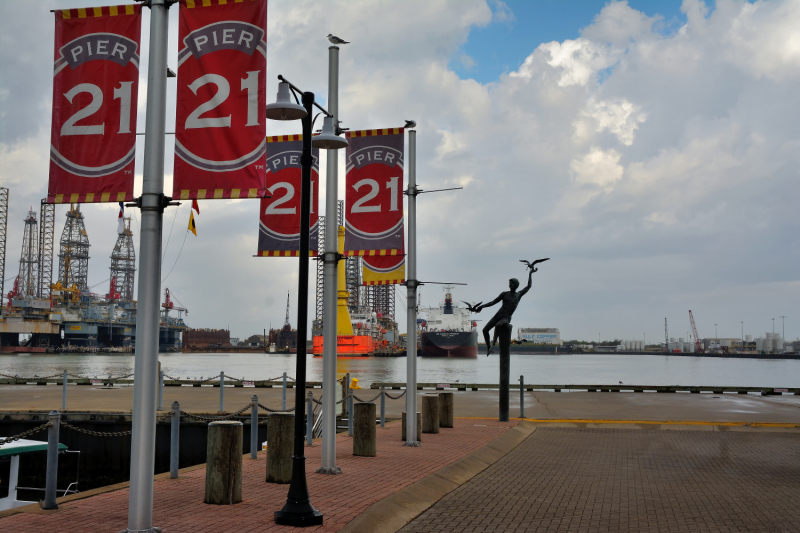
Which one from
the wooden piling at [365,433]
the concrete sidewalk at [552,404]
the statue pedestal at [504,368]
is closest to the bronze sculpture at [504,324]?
the statue pedestal at [504,368]

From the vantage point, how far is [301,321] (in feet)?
28.4

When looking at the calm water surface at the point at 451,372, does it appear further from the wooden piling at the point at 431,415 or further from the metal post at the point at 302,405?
the metal post at the point at 302,405

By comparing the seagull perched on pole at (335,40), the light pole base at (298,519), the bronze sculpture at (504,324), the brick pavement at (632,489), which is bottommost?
the brick pavement at (632,489)

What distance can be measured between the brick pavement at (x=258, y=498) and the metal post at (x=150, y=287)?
1.93 feet

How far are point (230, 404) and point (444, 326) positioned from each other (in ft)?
449

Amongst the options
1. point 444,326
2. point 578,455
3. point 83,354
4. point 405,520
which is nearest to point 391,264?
point 578,455

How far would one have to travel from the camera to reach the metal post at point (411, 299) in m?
14.4

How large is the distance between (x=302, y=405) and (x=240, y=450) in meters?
1.48

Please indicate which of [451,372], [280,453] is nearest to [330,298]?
[280,453]

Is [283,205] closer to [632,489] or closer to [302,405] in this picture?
[302,405]

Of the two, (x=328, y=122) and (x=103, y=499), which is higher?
(x=328, y=122)

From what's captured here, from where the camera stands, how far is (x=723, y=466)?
1255 cm

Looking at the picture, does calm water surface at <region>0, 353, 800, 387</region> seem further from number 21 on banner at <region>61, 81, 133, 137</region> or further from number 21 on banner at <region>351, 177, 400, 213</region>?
number 21 on banner at <region>61, 81, 133, 137</region>

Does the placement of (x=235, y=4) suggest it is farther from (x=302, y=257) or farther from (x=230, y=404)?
(x=230, y=404)
